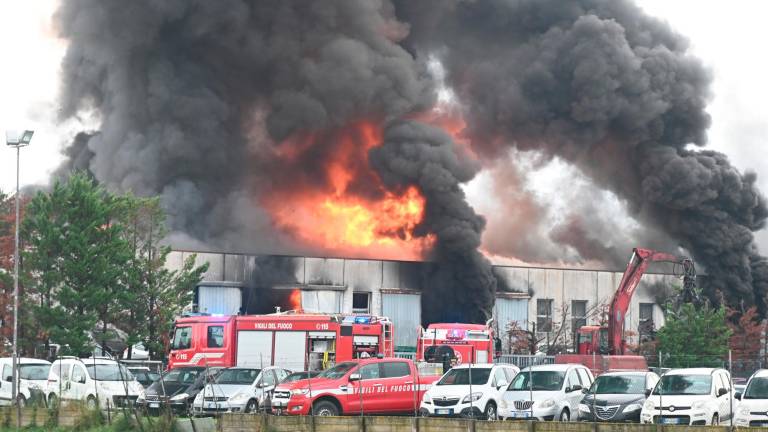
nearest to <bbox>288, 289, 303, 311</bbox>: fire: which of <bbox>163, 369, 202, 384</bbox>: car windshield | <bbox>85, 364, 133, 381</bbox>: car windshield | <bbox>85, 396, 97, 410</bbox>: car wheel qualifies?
<bbox>85, 364, 133, 381</bbox>: car windshield

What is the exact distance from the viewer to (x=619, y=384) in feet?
78.2

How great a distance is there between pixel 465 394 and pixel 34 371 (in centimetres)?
1421

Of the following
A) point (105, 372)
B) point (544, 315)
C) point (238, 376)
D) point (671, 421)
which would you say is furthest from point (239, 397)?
point (544, 315)

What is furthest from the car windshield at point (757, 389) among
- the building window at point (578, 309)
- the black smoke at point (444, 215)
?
the building window at point (578, 309)

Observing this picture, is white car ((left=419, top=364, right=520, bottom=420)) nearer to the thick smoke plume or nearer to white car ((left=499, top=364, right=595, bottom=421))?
white car ((left=499, top=364, right=595, bottom=421))

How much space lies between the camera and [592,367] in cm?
3744

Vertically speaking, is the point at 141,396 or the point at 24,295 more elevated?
the point at 24,295

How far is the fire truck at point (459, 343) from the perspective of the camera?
3744 centimetres

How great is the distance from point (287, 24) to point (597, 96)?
60.4 ft

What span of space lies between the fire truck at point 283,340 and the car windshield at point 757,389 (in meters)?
15.3

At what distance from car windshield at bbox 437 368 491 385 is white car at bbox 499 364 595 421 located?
2.58 feet

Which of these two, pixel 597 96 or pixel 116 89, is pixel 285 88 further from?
pixel 597 96

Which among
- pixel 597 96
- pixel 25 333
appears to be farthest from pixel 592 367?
pixel 597 96

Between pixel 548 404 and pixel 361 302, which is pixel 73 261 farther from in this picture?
pixel 548 404
